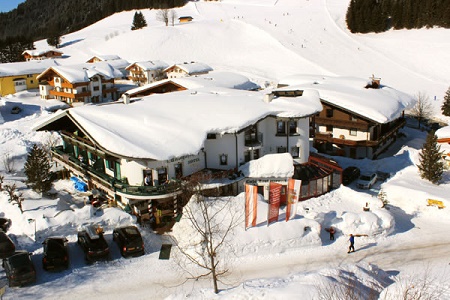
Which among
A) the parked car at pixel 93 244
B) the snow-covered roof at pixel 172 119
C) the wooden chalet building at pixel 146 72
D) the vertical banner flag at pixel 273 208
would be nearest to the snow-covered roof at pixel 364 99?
the snow-covered roof at pixel 172 119

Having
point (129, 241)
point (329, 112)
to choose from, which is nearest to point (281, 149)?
point (329, 112)

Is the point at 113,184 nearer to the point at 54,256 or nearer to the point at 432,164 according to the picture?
the point at 54,256

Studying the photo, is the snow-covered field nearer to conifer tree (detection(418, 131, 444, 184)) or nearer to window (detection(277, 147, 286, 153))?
conifer tree (detection(418, 131, 444, 184))

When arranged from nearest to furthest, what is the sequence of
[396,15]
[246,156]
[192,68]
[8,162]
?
[246,156] → [8,162] → [192,68] → [396,15]

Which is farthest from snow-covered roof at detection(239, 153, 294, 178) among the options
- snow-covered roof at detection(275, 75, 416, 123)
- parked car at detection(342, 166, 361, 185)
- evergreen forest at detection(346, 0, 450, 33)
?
evergreen forest at detection(346, 0, 450, 33)

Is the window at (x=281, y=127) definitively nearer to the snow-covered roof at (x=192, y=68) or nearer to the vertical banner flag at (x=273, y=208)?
the vertical banner flag at (x=273, y=208)

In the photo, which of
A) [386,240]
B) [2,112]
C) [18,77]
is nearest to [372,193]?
[386,240]
